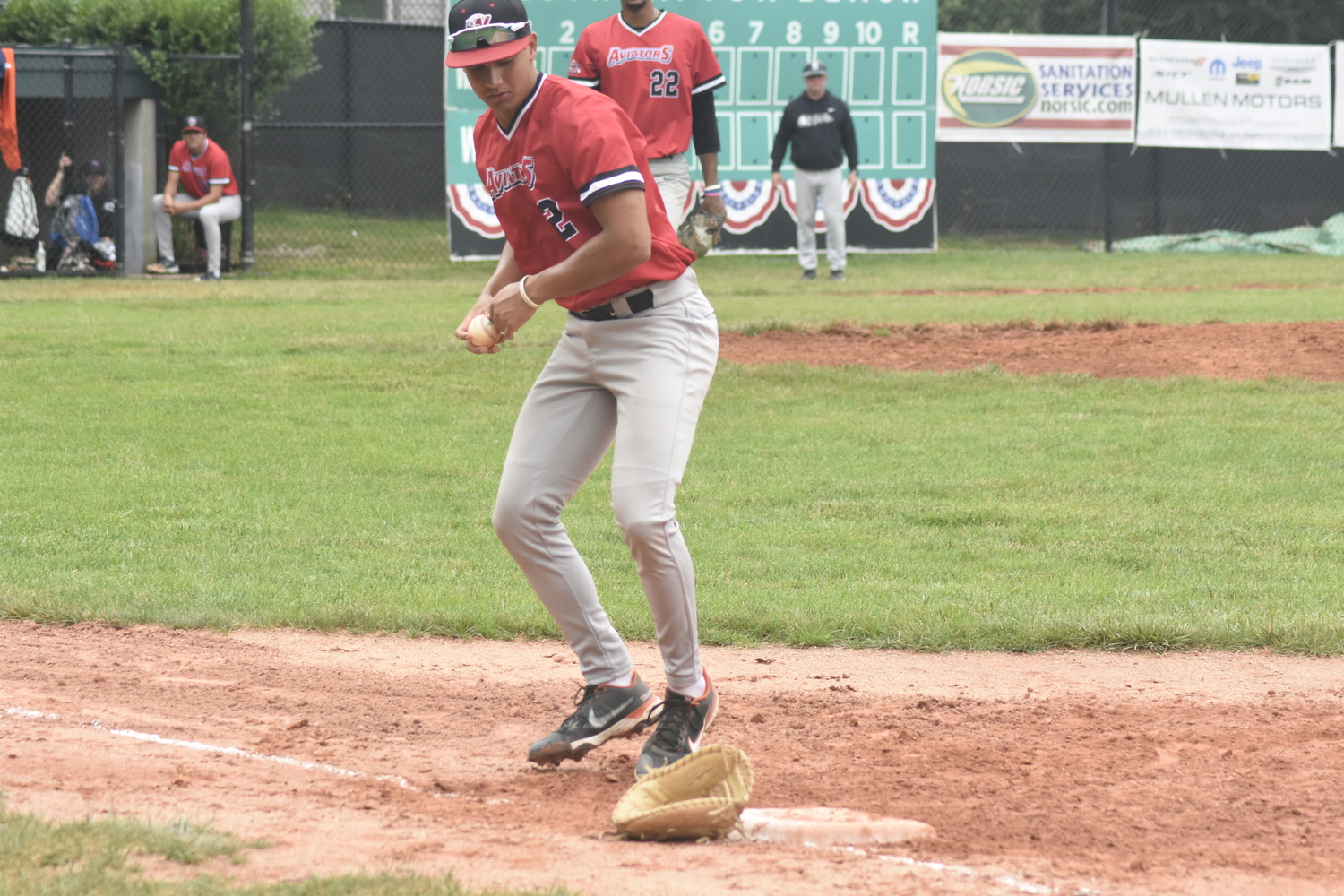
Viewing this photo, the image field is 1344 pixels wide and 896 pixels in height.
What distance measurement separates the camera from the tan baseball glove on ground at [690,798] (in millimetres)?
3260

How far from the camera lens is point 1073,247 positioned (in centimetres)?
2097

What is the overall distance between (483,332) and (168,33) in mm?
14518

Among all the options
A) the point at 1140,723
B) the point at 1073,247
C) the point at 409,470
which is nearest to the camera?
the point at 1140,723

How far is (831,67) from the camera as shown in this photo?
60.7 feet

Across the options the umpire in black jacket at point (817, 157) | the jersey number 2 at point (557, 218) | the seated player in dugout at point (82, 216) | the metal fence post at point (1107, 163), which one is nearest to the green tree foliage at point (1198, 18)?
the metal fence post at point (1107, 163)

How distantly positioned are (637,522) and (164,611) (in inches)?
99.2

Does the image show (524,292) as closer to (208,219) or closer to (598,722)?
(598,722)

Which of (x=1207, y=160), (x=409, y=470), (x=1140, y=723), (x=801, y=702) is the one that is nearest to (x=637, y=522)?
(x=801, y=702)

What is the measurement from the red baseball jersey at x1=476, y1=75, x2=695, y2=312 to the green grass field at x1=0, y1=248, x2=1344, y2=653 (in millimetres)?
1867

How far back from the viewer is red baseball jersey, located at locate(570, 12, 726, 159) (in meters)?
8.01

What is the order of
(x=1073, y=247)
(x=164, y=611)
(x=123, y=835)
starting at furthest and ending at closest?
1. (x=1073, y=247)
2. (x=164, y=611)
3. (x=123, y=835)

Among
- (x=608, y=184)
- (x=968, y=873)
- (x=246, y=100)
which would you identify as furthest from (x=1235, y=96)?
(x=968, y=873)

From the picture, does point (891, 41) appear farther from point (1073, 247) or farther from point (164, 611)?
point (164, 611)

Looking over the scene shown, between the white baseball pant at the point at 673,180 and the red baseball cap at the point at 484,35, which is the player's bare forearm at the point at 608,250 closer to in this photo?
the red baseball cap at the point at 484,35
